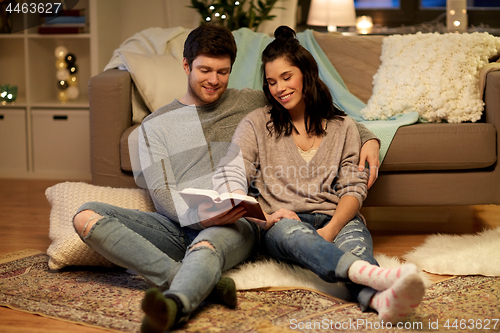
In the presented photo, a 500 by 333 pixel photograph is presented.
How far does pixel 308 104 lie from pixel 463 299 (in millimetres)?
718

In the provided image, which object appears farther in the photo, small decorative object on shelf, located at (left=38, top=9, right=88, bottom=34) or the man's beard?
small decorative object on shelf, located at (left=38, top=9, right=88, bottom=34)

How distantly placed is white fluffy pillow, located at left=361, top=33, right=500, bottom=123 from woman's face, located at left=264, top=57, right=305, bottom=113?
69 cm

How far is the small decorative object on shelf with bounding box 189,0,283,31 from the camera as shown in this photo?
289cm

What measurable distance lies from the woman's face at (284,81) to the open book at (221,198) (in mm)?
403

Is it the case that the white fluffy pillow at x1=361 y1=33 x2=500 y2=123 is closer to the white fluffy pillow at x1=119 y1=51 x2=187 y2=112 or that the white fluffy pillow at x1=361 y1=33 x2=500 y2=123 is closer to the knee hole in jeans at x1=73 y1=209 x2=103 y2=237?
the white fluffy pillow at x1=119 y1=51 x2=187 y2=112

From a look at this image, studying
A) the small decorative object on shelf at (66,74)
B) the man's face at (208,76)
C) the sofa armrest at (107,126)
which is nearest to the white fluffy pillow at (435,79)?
the man's face at (208,76)

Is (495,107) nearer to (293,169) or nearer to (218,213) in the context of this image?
(293,169)

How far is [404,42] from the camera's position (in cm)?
217

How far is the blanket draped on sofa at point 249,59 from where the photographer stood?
6.91 ft

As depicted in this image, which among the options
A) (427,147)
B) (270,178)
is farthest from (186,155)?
(427,147)

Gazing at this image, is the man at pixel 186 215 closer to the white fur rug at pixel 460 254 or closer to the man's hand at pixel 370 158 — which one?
the man's hand at pixel 370 158

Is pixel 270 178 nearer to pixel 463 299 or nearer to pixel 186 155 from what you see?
pixel 186 155

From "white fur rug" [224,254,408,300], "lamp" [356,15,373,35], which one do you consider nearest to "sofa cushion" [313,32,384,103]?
"lamp" [356,15,373,35]

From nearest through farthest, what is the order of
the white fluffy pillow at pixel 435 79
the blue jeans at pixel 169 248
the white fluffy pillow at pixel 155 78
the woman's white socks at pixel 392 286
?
the woman's white socks at pixel 392 286 → the blue jeans at pixel 169 248 → the white fluffy pillow at pixel 435 79 → the white fluffy pillow at pixel 155 78
